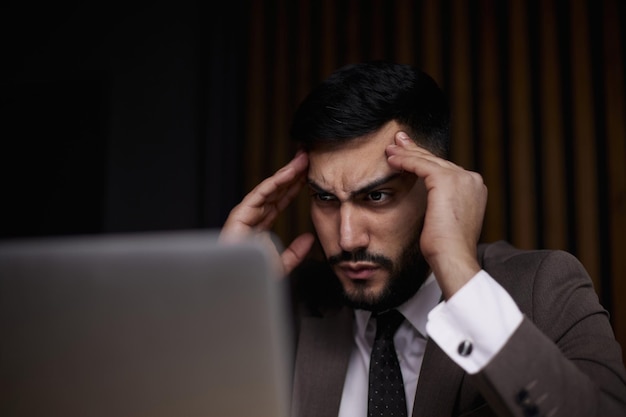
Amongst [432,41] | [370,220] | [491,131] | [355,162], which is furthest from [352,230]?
[432,41]

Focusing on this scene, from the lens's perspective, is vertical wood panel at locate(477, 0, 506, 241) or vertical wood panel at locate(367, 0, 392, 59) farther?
vertical wood panel at locate(367, 0, 392, 59)

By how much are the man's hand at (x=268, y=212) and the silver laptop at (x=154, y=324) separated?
0.97 meters

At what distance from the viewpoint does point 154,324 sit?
1.52 feet

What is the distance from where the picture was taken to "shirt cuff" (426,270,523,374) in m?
0.93

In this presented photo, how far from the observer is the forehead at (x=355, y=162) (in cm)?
131

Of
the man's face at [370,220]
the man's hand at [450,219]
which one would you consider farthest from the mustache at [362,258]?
the man's hand at [450,219]

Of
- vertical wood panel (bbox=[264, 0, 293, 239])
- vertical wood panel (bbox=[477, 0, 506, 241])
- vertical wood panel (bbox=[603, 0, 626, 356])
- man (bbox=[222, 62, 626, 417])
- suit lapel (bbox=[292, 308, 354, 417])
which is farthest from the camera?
vertical wood panel (bbox=[264, 0, 293, 239])

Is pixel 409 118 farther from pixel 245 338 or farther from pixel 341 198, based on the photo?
pixel 245 338

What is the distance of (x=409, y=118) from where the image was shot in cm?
139

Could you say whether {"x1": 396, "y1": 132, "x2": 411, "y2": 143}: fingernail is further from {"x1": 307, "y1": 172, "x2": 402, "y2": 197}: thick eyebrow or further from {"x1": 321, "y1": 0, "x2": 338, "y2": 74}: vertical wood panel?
{"x1": 321, "y1": 0, "x2": 338, "y2": 74}: vertical wood panel

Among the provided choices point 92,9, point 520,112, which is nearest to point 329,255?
point 520,112

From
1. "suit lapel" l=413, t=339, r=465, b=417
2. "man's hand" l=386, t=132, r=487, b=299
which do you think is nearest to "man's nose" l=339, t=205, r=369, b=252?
"man's hand" l=386, t=132, r=487, b=299

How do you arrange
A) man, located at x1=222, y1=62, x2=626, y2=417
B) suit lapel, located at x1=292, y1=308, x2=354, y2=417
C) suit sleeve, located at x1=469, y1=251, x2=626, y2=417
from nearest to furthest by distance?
suit sleeve, located at x1=469, y1=251, x2=626, y2=417, man, located at x1=222, y1=62, x2=626, y2=417, suit lapel, located at x1=292, y1=308, x2=354, y2=417

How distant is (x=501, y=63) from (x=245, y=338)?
171cm
